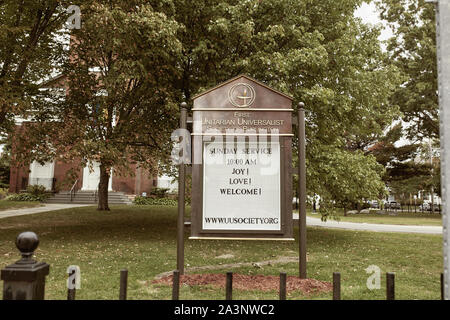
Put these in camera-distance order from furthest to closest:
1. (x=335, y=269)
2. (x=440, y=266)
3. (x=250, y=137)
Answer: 1. (x=440, y=266)
2. (x=335, y=269)
3. (x=250, y=137)

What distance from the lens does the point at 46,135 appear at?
1119 centimetres

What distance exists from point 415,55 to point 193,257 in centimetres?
2522

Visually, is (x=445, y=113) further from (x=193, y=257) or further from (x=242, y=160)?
(x=193, y=257)

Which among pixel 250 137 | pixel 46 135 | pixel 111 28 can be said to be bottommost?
pixel 250 137

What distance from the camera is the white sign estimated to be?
558 cm

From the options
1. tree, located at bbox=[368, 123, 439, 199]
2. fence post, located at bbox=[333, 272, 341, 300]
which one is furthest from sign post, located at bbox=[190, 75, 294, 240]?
tree, located at bbox=[368, 123, 439, 199]

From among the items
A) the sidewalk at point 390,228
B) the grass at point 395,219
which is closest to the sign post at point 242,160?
the sidewalk at point 390,228

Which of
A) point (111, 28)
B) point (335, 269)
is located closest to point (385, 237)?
point (335, 269)

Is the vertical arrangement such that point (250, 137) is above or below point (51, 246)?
above

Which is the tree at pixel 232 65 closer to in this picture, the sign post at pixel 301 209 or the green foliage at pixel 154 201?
the sign post at pixel 301 209

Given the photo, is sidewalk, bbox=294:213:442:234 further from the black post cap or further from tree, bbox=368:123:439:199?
tree, bbox=368:123:439:199

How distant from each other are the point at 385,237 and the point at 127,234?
9321mm

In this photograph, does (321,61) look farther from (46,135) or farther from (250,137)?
(46,135)

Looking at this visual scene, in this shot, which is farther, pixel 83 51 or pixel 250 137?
pixel 83 51
